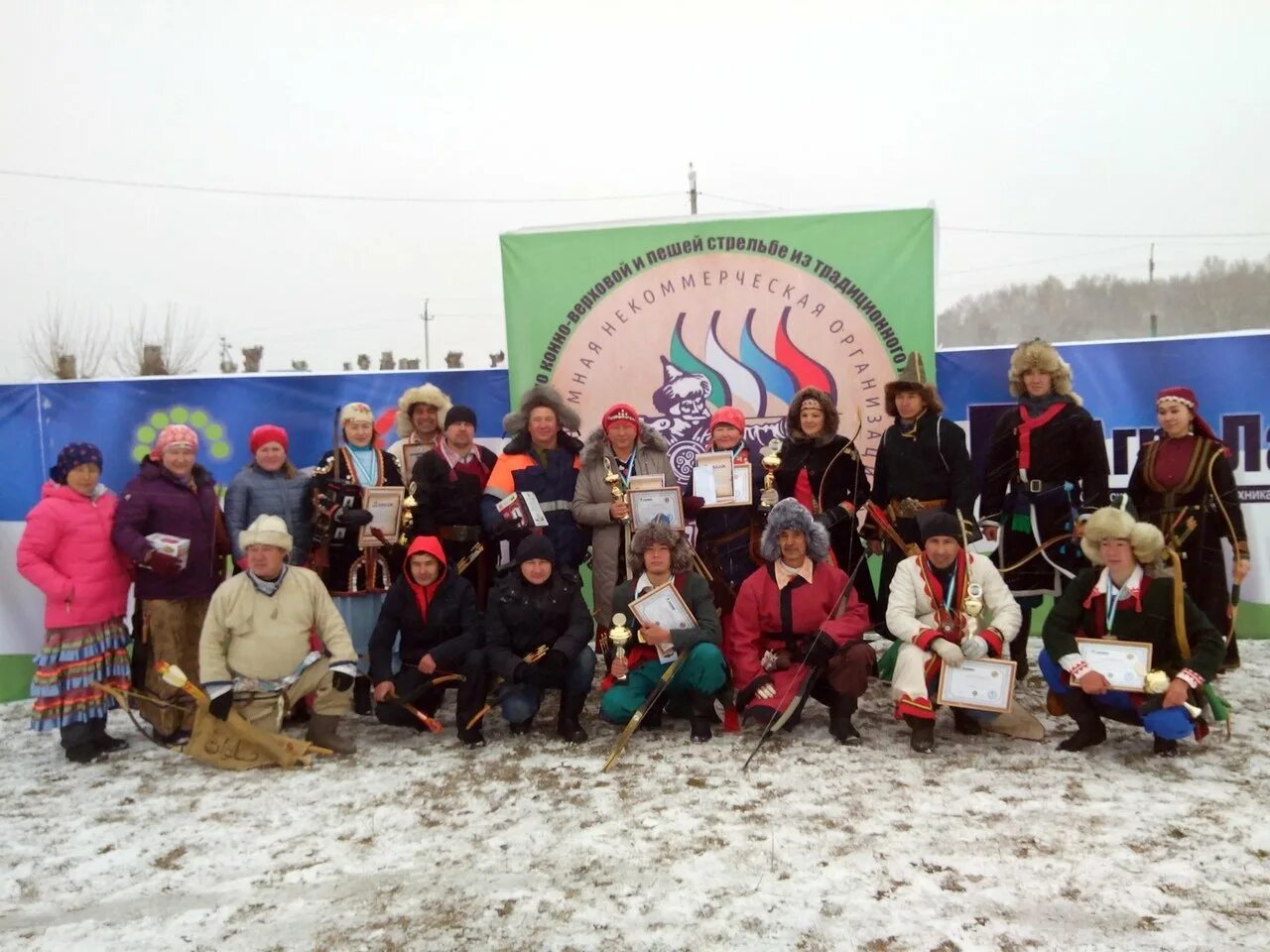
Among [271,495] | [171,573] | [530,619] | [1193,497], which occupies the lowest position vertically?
[530,619]

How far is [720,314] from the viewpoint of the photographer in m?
5.96

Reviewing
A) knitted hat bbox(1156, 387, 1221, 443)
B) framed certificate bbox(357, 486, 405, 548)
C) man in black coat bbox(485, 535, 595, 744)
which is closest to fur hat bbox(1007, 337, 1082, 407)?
knitted hat bbox(1156, 387, 1221, 443)

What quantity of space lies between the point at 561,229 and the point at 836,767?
364 centimetres

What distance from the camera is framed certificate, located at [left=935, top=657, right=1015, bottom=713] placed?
4230 mm

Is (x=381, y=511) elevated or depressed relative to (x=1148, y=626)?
elevated

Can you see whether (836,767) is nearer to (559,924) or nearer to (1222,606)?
(559,924)

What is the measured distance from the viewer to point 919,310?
19.0ft

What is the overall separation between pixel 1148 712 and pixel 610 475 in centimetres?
269

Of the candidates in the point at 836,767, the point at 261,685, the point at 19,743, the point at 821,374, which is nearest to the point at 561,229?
the point at 821,374

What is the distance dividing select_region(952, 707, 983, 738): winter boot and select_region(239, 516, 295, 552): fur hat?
3.25 meters

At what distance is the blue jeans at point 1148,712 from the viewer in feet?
13.2

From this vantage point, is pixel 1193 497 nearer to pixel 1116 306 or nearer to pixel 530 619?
pixel 530 619

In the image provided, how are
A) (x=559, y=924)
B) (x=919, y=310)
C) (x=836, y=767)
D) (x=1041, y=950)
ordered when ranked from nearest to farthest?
(x=1041, y=950) → (x=559, y=924) → (x=836, y=767) → (x=919, y=310)

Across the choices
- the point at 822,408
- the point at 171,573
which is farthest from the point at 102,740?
the point at 822,408
